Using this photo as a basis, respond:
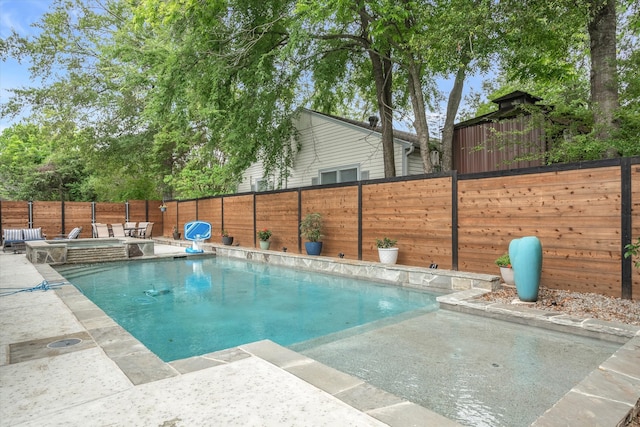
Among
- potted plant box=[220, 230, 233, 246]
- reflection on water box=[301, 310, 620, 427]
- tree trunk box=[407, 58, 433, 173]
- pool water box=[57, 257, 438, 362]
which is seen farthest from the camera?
potted plant box=[220, 230, 233, 246]

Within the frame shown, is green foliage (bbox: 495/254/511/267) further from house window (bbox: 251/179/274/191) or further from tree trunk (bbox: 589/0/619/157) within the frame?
house window (bbox: 251/179/274/191)

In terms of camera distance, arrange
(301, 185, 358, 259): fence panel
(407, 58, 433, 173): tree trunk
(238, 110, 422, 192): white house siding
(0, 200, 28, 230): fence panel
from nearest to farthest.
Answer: (407, 58, 433, 173): tree trunk, (301, 185, 358, 259): fence panel, (238, 110, 422, 192): white house siding, (0, 200, 28, 230): fence panel

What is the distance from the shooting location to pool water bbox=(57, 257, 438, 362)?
184 inches

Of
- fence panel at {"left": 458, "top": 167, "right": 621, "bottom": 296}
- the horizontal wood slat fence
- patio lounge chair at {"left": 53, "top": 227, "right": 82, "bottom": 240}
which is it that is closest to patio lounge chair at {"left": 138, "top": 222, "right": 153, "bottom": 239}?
patio lounge chair at {"left": 53, "top": 227, "right": 82, "bottom": 240}

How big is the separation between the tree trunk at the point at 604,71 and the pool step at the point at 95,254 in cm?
1234

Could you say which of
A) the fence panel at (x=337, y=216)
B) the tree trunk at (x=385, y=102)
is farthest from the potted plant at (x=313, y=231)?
the tree trunk at (x=385, y=102)

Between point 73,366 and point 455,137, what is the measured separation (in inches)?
437

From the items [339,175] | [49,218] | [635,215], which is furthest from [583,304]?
[49,218]

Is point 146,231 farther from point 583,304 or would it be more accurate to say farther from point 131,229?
point 583,304

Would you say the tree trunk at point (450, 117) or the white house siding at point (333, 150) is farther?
the white house siding at point (333, 150)

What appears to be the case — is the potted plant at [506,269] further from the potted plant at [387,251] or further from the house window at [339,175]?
the house window at [339,175]

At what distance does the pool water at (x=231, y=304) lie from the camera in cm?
467

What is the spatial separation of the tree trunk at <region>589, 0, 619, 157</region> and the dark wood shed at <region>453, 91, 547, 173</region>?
2.36m

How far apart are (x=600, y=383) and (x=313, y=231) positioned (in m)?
7.72
